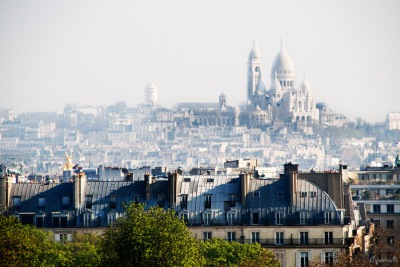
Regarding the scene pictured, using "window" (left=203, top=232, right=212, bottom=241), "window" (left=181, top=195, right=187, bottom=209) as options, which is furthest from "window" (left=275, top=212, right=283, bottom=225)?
"window" (left=181, top=195, right=187, bottom=209)

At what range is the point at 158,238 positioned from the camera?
46844mm

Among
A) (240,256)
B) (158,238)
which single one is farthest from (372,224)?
(158,238)

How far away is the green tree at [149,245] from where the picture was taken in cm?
4619

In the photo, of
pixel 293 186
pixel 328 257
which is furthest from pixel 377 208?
pixel 328 257

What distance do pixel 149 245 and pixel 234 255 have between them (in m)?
4.71

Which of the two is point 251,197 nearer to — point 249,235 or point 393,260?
point 249,235

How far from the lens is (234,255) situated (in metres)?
50.5

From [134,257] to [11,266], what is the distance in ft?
10.2

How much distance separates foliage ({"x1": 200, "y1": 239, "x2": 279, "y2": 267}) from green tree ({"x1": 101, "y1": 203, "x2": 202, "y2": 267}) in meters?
1.90

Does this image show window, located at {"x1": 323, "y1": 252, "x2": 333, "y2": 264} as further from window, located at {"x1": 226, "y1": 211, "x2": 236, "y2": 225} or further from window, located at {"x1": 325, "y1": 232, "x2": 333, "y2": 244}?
window, located at {"x1": 226, "y1": 211, "x2": 236, "y2": 225}

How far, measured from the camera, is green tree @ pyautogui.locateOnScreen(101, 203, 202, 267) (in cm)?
4619

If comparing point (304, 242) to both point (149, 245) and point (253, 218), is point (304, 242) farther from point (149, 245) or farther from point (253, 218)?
point (149, 245)

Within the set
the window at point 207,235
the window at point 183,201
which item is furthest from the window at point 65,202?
the window at point 207,235

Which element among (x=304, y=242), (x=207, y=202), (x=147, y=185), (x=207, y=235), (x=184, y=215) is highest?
(x=147, y=185)
